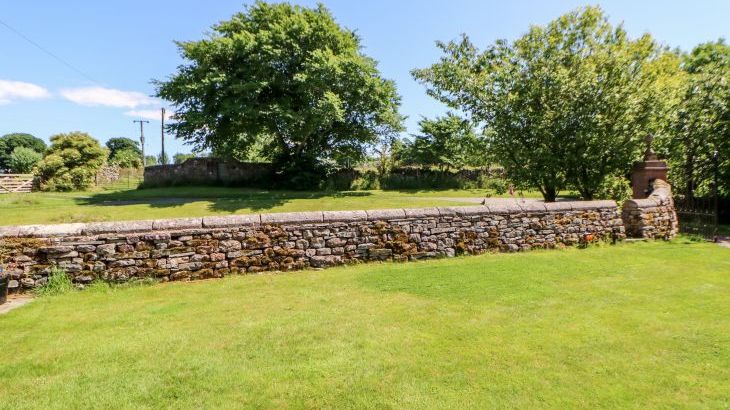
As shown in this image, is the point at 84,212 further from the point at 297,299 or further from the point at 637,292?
the point at 637,292

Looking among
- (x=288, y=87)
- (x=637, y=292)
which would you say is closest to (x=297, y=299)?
(x=637, y=292)

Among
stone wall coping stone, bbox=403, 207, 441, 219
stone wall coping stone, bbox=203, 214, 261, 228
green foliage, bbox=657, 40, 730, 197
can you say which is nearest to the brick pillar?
green foliage, bbox=657, 40, 730, 197

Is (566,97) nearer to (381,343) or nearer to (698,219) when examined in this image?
(698,219)

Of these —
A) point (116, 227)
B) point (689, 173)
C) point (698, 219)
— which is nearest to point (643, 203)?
point (698, 219)

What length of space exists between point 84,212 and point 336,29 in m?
16.4

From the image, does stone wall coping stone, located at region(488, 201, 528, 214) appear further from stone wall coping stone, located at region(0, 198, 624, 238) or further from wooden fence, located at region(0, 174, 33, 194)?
wooden fence, located at region(0, 174, 33, 194)

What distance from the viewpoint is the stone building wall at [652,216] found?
10258 millimetres

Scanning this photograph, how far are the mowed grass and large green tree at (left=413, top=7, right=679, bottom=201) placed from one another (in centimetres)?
613

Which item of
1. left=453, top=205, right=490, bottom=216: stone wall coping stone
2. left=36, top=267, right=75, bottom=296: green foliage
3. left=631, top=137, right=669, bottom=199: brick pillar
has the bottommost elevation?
left=36, top=267, right=75, bottom=296: green foliage

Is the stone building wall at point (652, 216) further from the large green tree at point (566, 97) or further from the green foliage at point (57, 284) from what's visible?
the green foliage at point (57, 284)

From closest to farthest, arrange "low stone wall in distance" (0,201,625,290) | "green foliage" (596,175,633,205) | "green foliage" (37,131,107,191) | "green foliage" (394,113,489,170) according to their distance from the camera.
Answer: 1. "low stone wall in distance" (0,201,625,290)
2. "green foliage" (596,175,633,205)
3. "green foliage" (37,131,107,191)
4. "green foliage" (394,113,489,170)

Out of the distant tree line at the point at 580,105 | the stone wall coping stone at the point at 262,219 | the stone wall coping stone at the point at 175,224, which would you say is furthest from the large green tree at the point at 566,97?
the stone wall coping stone at the point at 175,224

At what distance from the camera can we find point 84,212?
14.1m

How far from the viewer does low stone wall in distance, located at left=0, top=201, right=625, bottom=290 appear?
6395 mm
